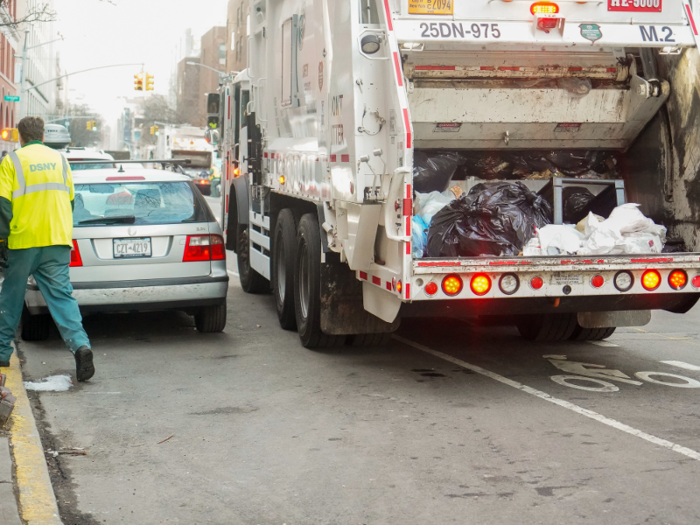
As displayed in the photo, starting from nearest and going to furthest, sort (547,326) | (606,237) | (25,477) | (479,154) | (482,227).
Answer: (25,477) → (606,237) → (482,227) → (479,154) → (547,326)

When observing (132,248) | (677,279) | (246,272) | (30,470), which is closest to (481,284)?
(677,279)

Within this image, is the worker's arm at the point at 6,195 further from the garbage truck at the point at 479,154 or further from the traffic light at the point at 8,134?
the traffic light at the point at 8,134

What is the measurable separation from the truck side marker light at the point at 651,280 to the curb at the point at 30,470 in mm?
3813

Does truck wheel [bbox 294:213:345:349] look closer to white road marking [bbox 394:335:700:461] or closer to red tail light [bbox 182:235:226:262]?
red tail light [bbox 182:235:226:262]

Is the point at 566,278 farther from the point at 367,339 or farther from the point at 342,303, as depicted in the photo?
the point at 367,339

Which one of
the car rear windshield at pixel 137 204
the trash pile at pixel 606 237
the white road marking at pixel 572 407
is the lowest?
the white road marking at pixel 572 407

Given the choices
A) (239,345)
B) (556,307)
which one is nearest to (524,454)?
(556,307)

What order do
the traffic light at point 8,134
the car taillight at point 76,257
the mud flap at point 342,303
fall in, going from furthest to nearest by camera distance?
the traffic light at point 8,134 → the car taillight at point 76,257 → the mud flap at point 342,303

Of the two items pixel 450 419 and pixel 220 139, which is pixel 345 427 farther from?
pixel 220 139

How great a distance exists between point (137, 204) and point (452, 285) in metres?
3.30

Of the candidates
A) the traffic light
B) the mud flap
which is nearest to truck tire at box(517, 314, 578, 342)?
the mud flap

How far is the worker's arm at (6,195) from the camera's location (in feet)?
20.7

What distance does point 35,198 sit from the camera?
637cm

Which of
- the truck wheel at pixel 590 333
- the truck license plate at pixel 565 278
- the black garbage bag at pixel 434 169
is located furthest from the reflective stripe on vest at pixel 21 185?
the truck wheel at pixel 590 333
